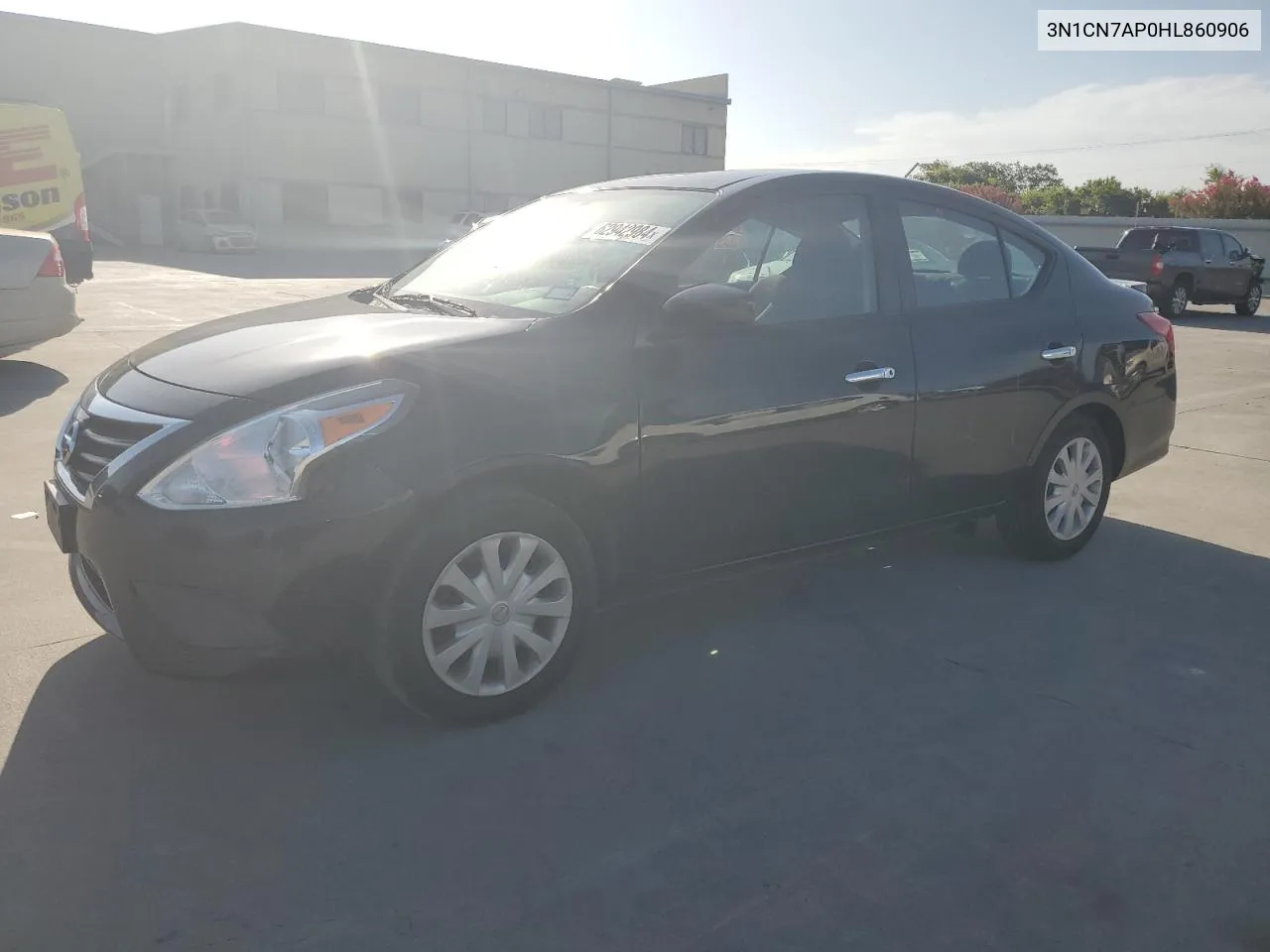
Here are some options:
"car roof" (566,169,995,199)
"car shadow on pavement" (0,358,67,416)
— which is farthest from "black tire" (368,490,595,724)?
"car shadow on pavement" (0,358,67,416)

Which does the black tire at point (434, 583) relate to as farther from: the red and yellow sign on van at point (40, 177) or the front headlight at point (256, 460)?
the red and yellow sign on van at point (40, 177)

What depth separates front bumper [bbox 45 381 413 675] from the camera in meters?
2.92

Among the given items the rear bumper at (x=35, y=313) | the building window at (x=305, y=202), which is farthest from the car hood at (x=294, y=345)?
the building window at (x=305, y=202)

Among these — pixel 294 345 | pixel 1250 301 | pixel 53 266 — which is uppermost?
pixel 294 345

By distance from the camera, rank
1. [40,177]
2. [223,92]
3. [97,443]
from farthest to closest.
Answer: [223,92], [40,177], [97,443]

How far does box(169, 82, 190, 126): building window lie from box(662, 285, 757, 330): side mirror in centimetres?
4597

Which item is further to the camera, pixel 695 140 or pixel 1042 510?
pixel 695 140

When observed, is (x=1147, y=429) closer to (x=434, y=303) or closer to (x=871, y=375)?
(x=871, y=375)

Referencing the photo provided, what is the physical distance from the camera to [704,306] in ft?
11.7

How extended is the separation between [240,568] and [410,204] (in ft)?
146

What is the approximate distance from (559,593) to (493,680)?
33 cm

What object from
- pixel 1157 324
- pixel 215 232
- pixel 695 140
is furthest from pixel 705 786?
pixel 695 140

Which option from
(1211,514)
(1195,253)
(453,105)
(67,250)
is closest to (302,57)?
(453,105)

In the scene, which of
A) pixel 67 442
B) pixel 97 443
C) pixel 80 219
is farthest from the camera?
pixel 80 219
